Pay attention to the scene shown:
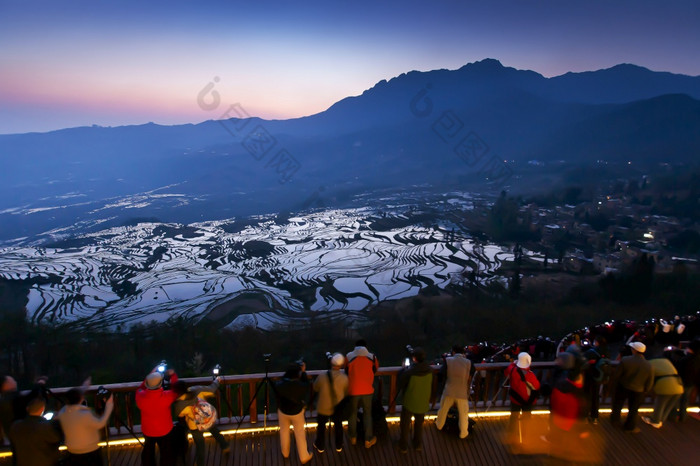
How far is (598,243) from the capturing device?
2351 inches

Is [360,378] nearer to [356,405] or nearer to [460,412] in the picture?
[356,405]

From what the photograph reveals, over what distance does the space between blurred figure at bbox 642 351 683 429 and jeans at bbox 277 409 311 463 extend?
4640mm

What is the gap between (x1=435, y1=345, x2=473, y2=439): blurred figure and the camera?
188 inches

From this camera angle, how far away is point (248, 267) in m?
59.6

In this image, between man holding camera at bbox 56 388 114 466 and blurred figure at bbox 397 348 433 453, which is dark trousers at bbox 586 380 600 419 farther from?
man holding camera at bbox 56 388 114 466

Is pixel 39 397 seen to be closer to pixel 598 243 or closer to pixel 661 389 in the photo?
pixel 661 389

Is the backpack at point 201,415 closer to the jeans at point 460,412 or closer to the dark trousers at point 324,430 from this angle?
the dark trousers at point 324,430

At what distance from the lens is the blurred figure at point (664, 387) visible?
17.4ft

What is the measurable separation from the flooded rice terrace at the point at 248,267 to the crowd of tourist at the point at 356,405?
113 ft

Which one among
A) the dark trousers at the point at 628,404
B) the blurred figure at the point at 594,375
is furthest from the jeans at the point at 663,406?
the blurred figure at the point at 594,375

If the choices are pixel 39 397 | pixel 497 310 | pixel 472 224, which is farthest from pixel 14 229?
pixel 39 397

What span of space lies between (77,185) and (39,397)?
727 feet

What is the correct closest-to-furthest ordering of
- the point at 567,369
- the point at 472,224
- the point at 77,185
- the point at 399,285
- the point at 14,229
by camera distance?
1. the point at 567,369
2. the point at 399,285
3. the point at 472,224
4. the point at 14,229
5. the point at 77,185

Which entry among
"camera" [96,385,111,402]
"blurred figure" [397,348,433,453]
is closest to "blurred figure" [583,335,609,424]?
"blurred figure" [397,348,433,453]
